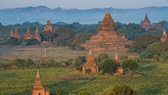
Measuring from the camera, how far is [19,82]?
44156 millimetres

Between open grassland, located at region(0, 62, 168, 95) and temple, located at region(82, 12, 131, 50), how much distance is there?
23.6m

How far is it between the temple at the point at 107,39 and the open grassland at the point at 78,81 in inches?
929

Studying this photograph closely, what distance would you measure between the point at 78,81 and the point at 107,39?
33.9 m

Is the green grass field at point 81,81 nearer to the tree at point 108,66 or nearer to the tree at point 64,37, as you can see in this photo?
the tree at point 108,66

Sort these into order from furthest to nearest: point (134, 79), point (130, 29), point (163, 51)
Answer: point (130, 29) → point (163, 51) → point (134, 79)

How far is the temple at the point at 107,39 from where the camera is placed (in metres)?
78.9

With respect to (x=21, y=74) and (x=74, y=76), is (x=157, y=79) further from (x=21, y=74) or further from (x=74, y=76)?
(x=21, y=74)

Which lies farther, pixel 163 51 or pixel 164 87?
pixel 163 51

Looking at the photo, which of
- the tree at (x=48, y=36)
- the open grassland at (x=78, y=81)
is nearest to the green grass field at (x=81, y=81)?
the open grassland at (x=78, y=81)

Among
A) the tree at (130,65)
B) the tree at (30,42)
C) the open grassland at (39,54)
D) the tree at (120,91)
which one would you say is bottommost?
the tree at (30,42)

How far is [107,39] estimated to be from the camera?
79062 mm

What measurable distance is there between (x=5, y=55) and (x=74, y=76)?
25.6m

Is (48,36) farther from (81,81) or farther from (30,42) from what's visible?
(81,81)

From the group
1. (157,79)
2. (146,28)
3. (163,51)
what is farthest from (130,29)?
(157,79)
